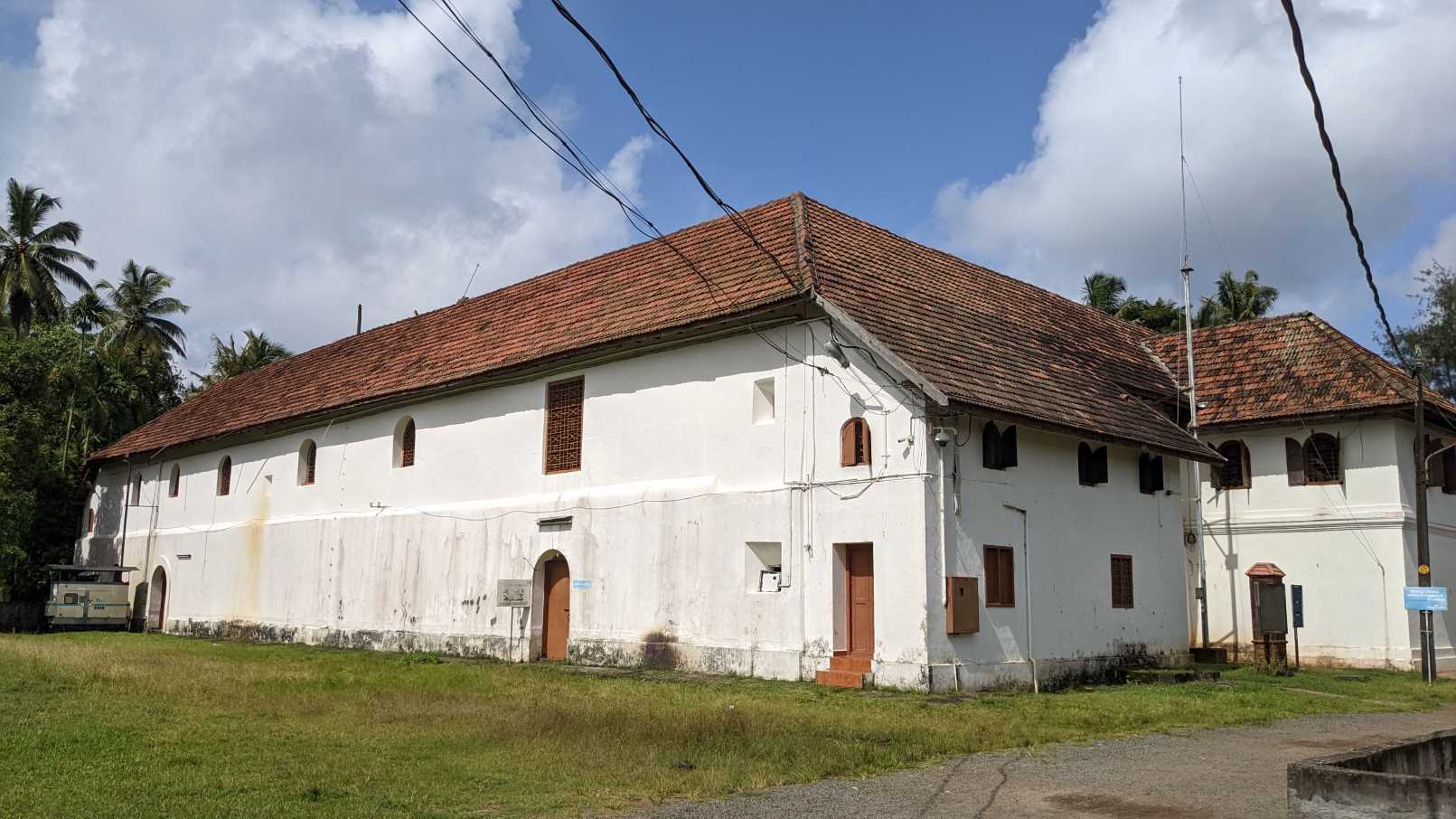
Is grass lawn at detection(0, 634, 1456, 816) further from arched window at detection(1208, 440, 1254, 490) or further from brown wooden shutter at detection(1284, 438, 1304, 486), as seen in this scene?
arched window at detection(1208, 440, 1254, 490)

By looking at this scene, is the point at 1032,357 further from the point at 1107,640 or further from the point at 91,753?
the point at 91,753

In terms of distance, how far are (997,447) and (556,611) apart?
28.3ft

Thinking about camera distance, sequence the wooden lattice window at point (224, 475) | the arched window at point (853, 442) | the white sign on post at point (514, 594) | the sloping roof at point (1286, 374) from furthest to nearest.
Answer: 1. the wooden lattice window at point (224, 475)
2. the sloping roof at point (1286, 374)
3. the white sign on post at point (514, 594)
4. the arched window at point (853, 442)

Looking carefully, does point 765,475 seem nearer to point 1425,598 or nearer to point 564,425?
point 564,425

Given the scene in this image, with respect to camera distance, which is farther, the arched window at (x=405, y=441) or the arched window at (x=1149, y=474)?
the arched window at (x=405, y=441)

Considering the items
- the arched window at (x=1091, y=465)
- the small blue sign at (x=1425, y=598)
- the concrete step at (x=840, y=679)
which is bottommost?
the concrete step at (x=840, y=679)

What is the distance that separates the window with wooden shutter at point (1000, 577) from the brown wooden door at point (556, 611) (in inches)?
300

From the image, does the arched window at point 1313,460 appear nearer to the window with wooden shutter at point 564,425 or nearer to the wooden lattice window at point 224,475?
the window with wooden shutter at point 564,425

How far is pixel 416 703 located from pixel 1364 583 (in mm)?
16794

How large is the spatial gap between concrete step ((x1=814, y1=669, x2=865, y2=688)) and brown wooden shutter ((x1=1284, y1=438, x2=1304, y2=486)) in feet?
36.1

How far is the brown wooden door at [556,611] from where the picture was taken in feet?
67.3

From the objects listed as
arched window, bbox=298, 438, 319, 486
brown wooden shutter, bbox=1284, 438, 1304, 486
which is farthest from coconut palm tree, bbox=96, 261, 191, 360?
brown wooden shutter, bbox=1284, 438, 1304, 486

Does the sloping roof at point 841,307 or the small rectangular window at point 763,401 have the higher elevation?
the sloping roof at point 841,307

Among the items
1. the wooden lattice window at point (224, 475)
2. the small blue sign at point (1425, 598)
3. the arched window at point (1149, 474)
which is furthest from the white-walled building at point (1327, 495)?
the wooden lattice window at point (224, 475)
